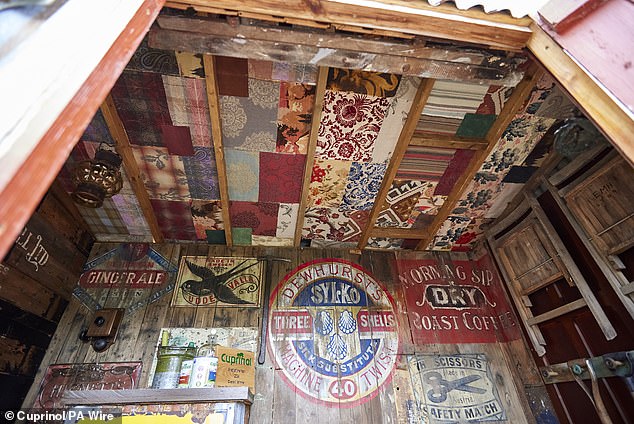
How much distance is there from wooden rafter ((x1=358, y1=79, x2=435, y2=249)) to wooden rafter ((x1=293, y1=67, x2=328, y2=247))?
649 millimetres

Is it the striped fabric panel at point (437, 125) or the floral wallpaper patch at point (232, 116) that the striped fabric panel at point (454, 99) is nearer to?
the striped fabric panel at point (437, 125)

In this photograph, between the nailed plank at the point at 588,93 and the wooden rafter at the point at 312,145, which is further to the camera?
the wooden rafter at the point at 312,145

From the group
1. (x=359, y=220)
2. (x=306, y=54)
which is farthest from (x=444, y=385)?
(x=306, y=54)

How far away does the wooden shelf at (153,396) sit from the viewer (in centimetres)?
180

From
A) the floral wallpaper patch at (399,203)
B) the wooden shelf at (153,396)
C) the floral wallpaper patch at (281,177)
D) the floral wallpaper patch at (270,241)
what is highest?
the floral wallpaper patch at (281,177)

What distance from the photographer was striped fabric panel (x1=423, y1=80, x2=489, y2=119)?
226 centimetres

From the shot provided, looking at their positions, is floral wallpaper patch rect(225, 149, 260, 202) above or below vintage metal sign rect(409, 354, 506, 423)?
above

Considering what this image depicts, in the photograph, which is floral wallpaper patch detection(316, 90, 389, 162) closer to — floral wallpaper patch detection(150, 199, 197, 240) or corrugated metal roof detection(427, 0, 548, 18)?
corrugated metal roof detection(427, 0, 548, 18)

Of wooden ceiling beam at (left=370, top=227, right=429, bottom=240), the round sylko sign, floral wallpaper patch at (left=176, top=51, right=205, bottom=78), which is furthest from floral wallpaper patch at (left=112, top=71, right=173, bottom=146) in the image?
wooden ceiling beam at (left=370, top=227, right=429, bottom=240)

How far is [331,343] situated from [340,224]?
1.12 meters

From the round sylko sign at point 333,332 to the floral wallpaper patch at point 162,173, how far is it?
52.1 inches

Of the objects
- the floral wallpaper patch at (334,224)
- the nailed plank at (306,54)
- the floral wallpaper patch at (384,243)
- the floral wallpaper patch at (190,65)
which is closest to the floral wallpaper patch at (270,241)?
the floral wallpaper patch at (334,224)

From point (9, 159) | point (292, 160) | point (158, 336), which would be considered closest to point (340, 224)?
point (292, 160)

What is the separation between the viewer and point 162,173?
9.10ft
